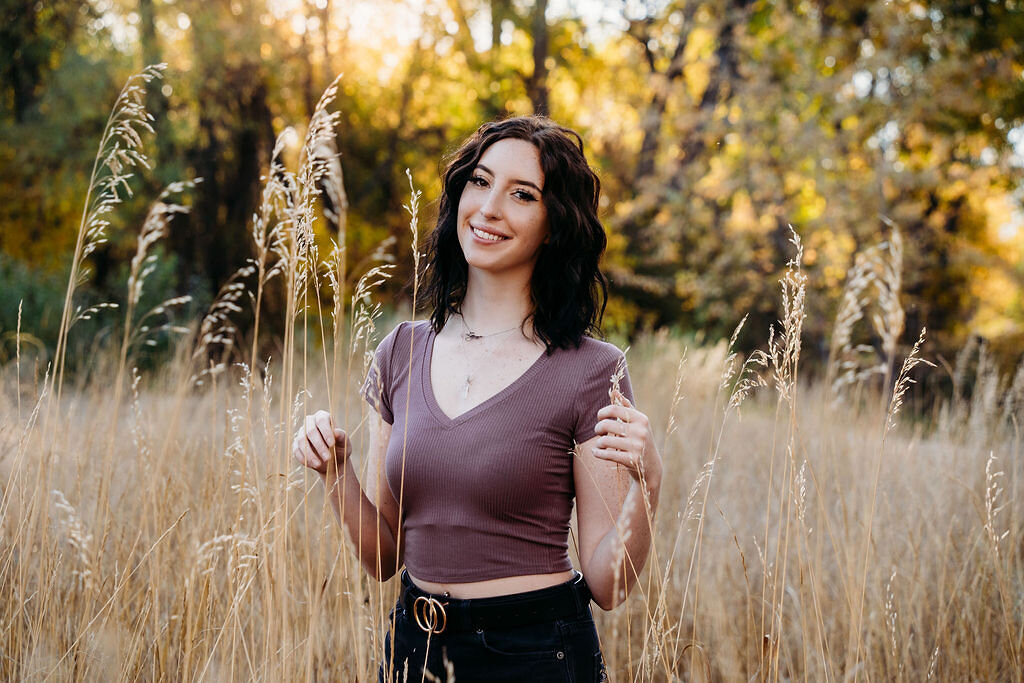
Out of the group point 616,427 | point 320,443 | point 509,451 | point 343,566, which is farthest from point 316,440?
point 616,427

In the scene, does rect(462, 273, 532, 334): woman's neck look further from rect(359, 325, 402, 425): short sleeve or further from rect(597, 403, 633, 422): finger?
rect(597, 403, 633, 422): finger

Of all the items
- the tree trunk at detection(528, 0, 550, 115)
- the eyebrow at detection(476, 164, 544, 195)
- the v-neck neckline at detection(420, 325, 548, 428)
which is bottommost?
the v-neck neckline at detection(420, 325, 548, 428)

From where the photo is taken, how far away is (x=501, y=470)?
1.59 meters

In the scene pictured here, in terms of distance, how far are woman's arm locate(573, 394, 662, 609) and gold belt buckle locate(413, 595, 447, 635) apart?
320mm

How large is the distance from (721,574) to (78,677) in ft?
6.76

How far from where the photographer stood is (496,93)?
1180 cm

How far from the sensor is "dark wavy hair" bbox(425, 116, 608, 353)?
1.83 m

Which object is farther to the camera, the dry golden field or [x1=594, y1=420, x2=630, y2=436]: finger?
the dry golden field

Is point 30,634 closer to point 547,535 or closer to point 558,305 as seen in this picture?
point 547,535

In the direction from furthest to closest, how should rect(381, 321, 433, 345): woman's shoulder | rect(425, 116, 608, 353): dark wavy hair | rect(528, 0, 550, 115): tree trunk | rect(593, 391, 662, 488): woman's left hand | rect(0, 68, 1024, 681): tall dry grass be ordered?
rect(528, 0, 550, 115): tree trunk, rect(381, 321, 433, 345): woman's shoulder, rect(425, 116, 608, 353): dark wavy hair, rect(0, 68, 1024, 681): tall dry grass, rect(593, 391, 662, 488): woman's left hand

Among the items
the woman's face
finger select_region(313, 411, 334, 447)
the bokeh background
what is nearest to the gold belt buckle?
finger select_region(313, 411, 334, 447)

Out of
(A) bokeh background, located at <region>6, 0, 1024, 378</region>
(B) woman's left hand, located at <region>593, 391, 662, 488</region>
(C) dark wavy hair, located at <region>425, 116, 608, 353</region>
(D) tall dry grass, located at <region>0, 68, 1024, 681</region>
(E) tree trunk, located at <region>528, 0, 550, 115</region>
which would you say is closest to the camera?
(B) woman's left hand, located at <region>593, 391, 662, 488</region>

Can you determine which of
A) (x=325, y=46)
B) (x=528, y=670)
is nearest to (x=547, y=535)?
(x=528, y=670)

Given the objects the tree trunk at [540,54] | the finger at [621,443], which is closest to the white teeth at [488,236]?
the finger at [621,443]
